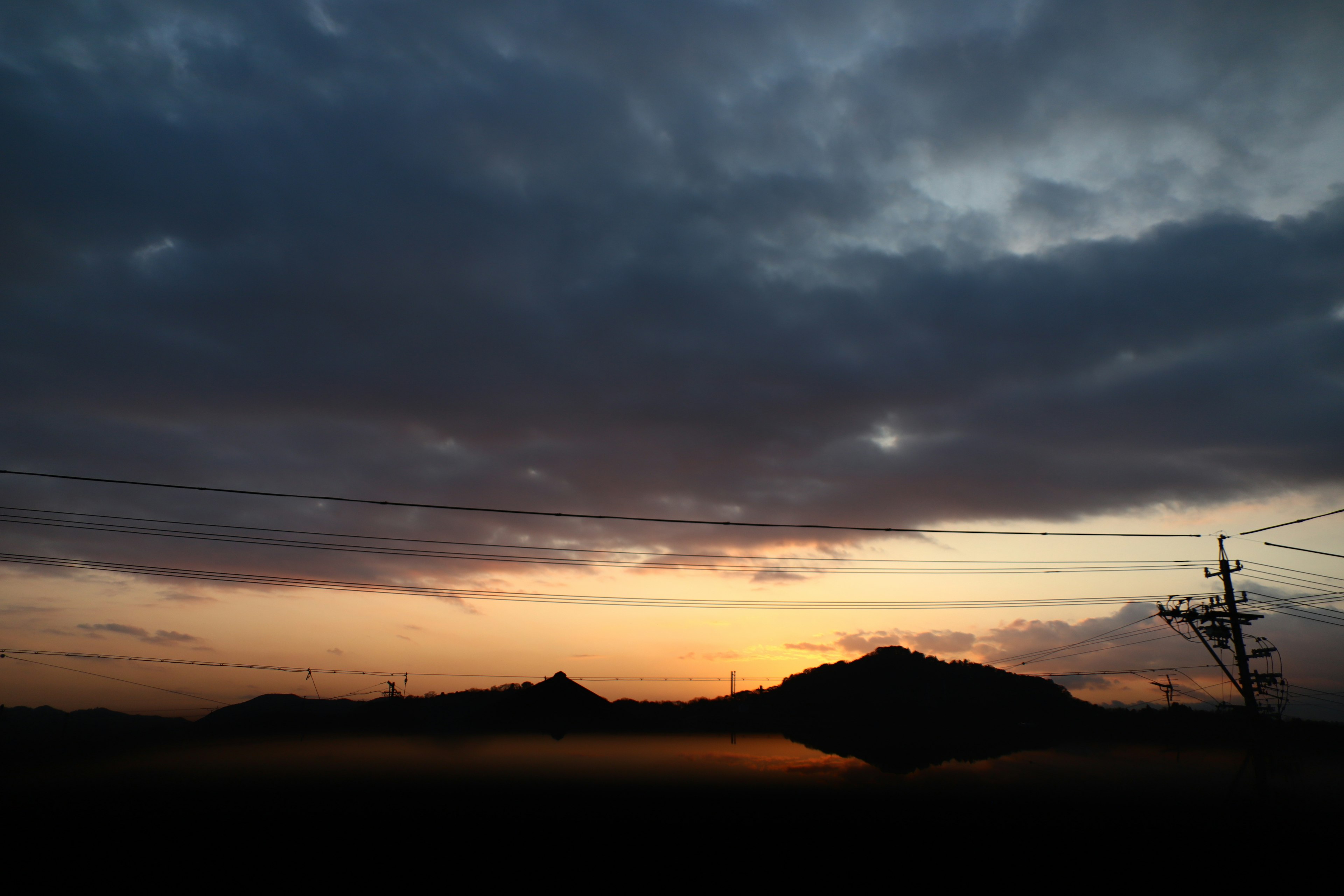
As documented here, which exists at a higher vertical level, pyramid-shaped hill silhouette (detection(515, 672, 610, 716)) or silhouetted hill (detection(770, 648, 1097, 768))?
pyramid-shaped hill silhouette (detection(515, 672, 610, 716))

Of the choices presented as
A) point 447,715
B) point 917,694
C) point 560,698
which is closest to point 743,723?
point 560,698

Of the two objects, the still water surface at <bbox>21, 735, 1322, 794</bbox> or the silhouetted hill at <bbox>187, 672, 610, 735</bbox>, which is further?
the silhouetted hill at <bbox>187, 672, 610, 735</bbox>

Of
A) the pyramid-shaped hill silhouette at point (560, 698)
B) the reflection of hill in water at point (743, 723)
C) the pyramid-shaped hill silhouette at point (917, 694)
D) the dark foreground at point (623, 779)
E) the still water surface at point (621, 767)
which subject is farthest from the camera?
the pyramid-shaped hill silhouette at point (917, 694)

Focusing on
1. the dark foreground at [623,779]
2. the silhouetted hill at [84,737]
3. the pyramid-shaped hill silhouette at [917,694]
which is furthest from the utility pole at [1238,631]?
the silhouetted hill at [84,737]

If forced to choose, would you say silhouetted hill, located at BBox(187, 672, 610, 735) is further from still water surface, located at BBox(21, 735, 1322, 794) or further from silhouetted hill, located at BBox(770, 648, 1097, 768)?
silhouetted hill, located at BBox(770, 648, 1097, 768)

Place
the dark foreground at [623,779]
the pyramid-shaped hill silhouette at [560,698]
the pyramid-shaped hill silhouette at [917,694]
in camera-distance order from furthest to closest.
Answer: the pyramid-shaped hill silhouette at [917,694] → the pyramid-shaped hill silhouette at [560,698] → the dark foreground at [623,779]

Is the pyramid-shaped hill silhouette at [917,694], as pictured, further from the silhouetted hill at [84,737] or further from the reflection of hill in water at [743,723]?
the silhouetted hill at [84,737]

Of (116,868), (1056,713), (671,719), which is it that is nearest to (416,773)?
(116,868)

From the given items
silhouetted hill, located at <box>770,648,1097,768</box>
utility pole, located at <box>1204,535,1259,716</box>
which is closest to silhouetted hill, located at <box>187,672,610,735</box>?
silhouetted hill, located at <box>770,648,1097,768</box>

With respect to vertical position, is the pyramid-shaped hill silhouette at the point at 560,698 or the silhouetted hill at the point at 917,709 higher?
the pyramid-shaped hill silhouette at the point at 560,698

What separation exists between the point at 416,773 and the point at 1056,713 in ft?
279

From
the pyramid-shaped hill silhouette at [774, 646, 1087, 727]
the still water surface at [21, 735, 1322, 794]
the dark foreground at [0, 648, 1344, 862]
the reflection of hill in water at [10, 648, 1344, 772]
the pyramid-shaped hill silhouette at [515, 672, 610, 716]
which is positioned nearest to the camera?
the dark foreground at [0, 648, 1344, 862]

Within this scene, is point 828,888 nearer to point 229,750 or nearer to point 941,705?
point 229,750

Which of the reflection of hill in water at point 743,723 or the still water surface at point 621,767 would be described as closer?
the still water surface at point 621,767
